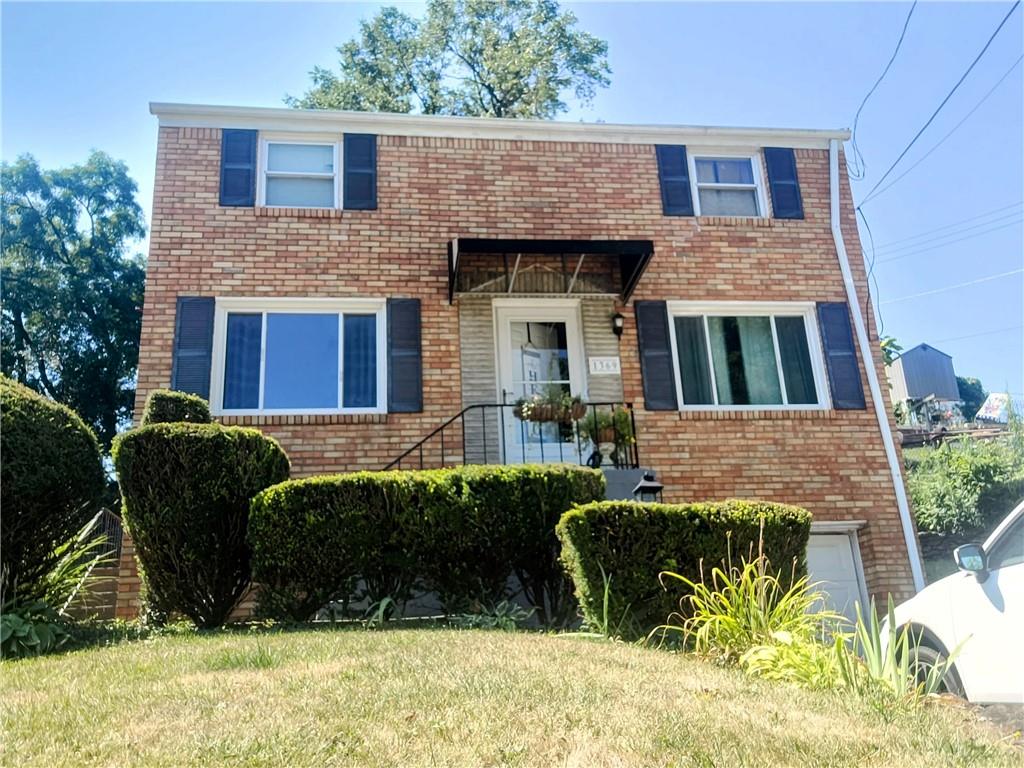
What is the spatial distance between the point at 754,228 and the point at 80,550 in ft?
28.8

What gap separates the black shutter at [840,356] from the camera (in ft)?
33.3

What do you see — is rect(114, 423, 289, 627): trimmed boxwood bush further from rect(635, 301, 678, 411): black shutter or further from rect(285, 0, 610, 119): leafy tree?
rect(285, 0, 610, 119): leafy tree

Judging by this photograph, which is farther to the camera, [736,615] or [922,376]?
[922,376]

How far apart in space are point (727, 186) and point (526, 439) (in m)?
4.69

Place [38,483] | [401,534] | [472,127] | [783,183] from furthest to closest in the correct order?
[783,183] → [472,127] → [401,534] → [38,483]

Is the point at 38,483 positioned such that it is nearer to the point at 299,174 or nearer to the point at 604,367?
the point at 299,174

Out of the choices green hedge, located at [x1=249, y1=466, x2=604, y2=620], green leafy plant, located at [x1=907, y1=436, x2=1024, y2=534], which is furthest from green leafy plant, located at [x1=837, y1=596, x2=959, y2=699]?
green leafy plant, located at [x1=907, y1=436, x2=1024, y2=534]

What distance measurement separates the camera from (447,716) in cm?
327

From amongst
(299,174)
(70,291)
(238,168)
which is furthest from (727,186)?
(70,291)

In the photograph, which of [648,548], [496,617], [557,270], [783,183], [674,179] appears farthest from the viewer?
[783,183]

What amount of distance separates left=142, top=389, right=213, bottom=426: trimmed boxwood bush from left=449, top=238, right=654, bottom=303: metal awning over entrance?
11.3 feet

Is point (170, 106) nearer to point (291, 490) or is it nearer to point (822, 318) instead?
point (291, 490)

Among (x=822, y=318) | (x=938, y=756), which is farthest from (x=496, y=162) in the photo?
(x=938, y=756)

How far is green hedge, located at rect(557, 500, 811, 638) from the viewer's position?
566cm
